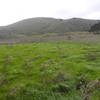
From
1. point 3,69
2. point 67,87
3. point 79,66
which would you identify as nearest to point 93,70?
point 79,66

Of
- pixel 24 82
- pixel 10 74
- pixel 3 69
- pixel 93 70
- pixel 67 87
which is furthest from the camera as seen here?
pixel 3 69

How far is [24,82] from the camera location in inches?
681

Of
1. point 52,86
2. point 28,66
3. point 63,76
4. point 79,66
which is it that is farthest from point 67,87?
point 28,66

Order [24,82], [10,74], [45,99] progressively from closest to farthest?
[45,99], [24,82], [10,74]

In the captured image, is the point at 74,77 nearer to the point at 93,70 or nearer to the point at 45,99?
the point at 93,70

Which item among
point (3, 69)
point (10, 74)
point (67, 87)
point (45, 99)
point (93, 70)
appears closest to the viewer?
point (45, 99)

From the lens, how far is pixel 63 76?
57.5ft

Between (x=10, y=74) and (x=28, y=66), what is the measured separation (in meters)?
3.07

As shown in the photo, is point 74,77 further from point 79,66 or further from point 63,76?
point 79,66

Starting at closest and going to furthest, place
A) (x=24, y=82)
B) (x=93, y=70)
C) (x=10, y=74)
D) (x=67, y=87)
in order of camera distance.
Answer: (x=67, y=87) → (x=24, y=82) → (x=93, y=70) → (x=10, y=74)

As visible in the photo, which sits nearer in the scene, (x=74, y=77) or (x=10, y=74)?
(x=74, y=77)

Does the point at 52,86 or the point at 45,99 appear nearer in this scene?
the point at 45,99

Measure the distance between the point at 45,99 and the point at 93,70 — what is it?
7003 millimetres

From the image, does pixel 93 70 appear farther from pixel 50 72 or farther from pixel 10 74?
pixel 10 74
